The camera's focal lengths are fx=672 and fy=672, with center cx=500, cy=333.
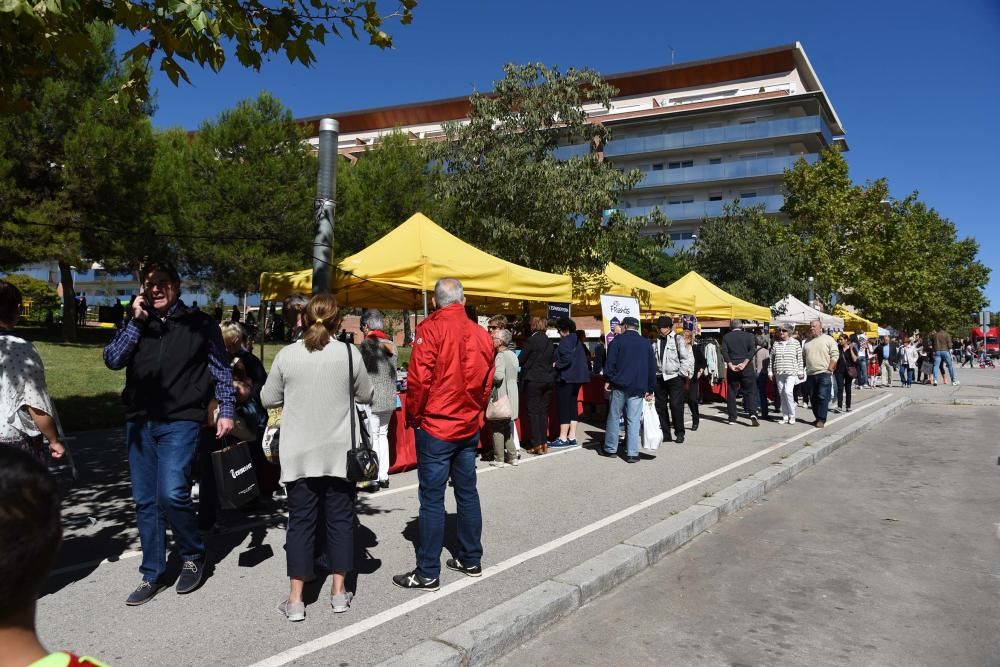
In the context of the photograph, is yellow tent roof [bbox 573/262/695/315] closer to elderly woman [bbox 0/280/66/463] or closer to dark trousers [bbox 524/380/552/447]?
dark trousers [bbox 524/380/552/447]

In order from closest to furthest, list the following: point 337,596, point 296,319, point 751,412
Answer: point 337,596
point 296,319
point 751,412

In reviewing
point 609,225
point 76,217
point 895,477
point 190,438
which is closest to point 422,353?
point 190,438

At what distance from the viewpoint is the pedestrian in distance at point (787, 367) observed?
1187 centimetres

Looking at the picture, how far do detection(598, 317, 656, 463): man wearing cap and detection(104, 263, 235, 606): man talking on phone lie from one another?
539 cm

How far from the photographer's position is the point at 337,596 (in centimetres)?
372

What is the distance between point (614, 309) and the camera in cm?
1152

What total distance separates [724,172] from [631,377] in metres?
48.1

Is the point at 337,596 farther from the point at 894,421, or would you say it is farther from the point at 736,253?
the point at 736,253

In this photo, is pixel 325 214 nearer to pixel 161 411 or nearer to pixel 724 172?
pixel 161 411

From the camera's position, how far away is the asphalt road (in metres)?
3.34

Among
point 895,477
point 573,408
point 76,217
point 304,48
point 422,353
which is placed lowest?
point 895,477

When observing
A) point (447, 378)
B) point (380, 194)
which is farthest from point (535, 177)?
point (380, 194)

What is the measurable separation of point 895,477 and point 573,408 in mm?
4038

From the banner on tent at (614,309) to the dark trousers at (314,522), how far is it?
7.77 m
